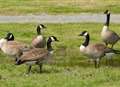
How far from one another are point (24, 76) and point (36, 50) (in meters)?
1.28

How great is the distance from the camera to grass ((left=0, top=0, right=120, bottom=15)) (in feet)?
132

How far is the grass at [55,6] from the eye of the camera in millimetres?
40312

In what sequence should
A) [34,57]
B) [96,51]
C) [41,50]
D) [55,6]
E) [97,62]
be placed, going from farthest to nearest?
[55,6], [97,62], [96,51], [41,50], [34,57]

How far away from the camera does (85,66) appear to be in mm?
18312

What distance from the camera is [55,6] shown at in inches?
1697

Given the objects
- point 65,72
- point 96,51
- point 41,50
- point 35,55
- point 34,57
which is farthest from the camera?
point 96,51

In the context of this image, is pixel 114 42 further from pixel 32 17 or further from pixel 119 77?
pixel 32 17

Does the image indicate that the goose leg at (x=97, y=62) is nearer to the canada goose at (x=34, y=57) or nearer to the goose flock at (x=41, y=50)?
the goose flock at (x=41, y=50)

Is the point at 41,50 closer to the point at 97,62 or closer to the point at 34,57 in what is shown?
the point at 34,57

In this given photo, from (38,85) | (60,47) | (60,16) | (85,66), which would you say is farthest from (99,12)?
(38,85)

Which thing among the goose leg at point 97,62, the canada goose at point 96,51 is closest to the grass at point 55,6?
the goose leg at point 97,62

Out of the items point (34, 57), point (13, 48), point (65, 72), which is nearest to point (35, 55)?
point (34, 57)

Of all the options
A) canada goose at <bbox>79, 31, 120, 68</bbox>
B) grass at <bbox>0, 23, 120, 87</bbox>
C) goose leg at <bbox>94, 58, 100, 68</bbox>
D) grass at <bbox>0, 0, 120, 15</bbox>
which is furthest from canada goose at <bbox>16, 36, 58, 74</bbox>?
grass at <bbox>0, 0, 120, 15</bbox>

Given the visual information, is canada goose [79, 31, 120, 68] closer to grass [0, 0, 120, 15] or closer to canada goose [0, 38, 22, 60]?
canada goose [0, 38, 22, 60]
